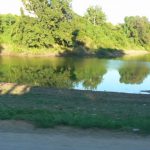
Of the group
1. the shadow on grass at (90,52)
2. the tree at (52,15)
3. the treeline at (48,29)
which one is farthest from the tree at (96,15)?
the tree at (52,15)

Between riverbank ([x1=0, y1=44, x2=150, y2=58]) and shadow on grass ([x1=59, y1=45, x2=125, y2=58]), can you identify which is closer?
riverbank ([x1=0, y1=44, x2=150, y2=58])

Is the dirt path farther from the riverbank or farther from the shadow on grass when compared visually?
the shadow on grass

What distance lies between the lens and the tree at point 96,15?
117 meters

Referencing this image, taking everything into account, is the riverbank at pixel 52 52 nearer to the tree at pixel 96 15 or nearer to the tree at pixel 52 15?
the tree at pixel 52 15

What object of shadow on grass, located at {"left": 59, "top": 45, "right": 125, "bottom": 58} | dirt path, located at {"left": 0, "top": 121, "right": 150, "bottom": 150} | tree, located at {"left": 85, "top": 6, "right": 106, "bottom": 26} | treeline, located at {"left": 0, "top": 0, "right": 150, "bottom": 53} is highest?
tree, located at {"left": 85, "top": 6, "right": 106, "bottom": 26}

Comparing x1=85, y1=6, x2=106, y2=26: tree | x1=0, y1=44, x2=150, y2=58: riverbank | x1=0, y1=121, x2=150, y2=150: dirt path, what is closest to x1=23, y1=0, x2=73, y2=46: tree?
x1=0, y1=44, x2=150, y2=58: riverbank

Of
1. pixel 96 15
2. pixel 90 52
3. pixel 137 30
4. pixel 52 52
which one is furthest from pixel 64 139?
pixel 137 30

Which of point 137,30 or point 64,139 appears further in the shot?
point 137,30

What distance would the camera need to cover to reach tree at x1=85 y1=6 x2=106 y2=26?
117 m

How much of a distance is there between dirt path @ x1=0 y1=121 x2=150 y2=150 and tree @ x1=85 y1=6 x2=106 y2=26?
108 m

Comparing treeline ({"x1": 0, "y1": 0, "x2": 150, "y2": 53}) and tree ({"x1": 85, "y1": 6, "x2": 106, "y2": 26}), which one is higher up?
tree ({"x1": 85, "y1": 6, "x2": 106, "y2": 26})

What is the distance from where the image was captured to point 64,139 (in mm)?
8039

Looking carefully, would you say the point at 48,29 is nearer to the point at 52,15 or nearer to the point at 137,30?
the point at 52,15

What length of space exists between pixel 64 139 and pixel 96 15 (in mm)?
110690
